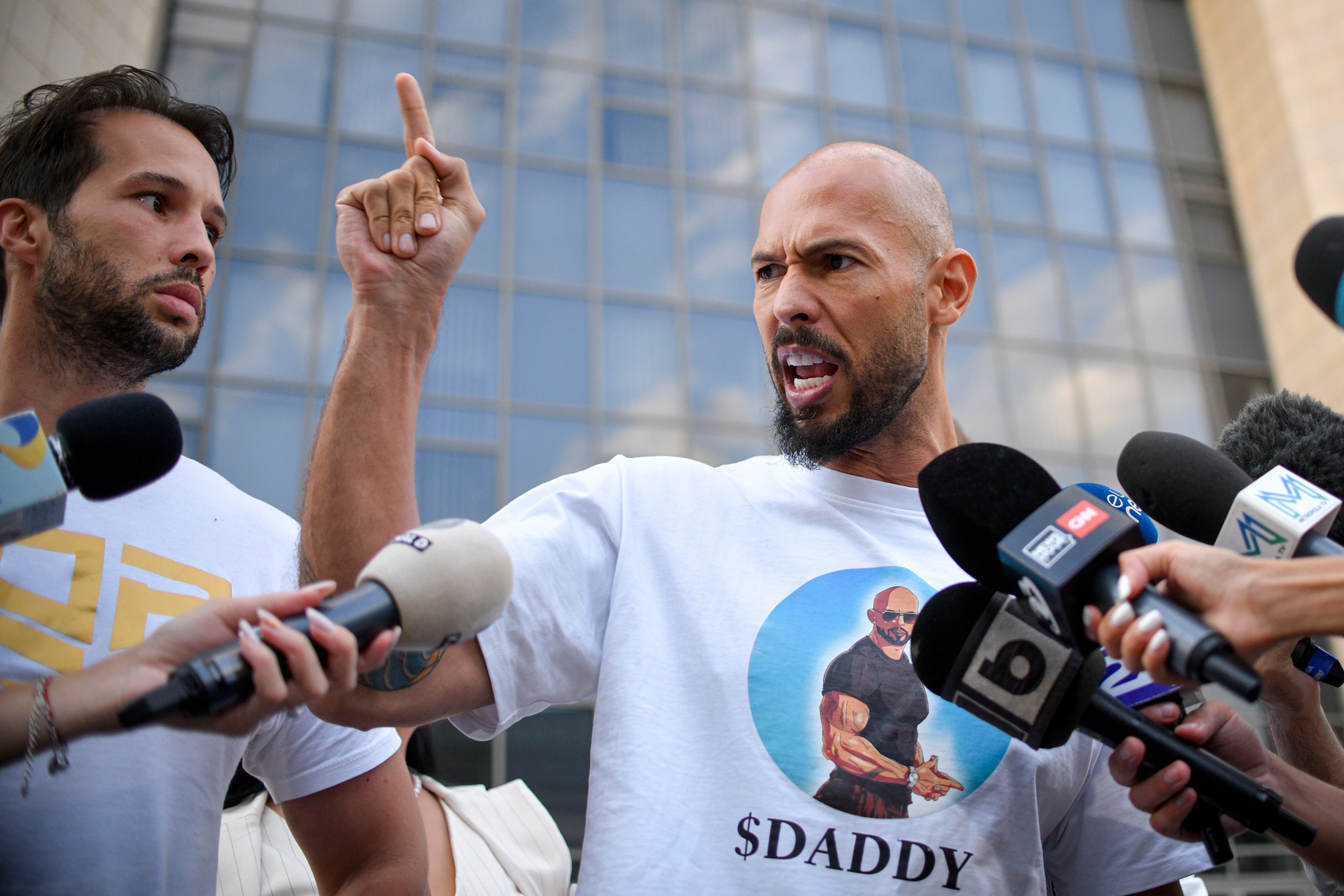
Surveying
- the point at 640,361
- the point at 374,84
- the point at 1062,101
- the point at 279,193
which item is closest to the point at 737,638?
the point at 640,361

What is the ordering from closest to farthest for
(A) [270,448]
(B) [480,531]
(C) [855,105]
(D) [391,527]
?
1. (B) [480,531]
2. (D) [391,527]
3. (A) [270,448]
4. (C) [855,105]

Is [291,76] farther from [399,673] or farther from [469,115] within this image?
[399,673]

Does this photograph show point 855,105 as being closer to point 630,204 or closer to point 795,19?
point 795,19

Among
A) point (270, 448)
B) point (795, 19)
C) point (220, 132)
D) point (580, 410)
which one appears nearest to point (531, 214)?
point (580, 410)

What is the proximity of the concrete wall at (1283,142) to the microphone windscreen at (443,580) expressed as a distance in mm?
12832

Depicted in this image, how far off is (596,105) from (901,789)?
36.3 ft

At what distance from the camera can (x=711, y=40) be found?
12.5 m

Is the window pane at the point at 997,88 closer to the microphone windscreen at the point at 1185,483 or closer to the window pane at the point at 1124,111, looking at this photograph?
the window pane at the point at 1124,111

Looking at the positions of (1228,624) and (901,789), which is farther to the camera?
(901,789)

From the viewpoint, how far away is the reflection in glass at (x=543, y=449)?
1022 centimetres

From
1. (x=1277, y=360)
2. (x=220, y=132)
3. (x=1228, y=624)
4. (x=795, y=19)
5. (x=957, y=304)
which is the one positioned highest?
(x=795, y=19)

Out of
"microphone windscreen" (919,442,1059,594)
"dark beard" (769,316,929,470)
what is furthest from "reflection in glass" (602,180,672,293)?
"microphone windscreen" (919,442,1059,594)

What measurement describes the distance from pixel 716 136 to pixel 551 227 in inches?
93.9

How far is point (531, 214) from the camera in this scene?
11.2 m
